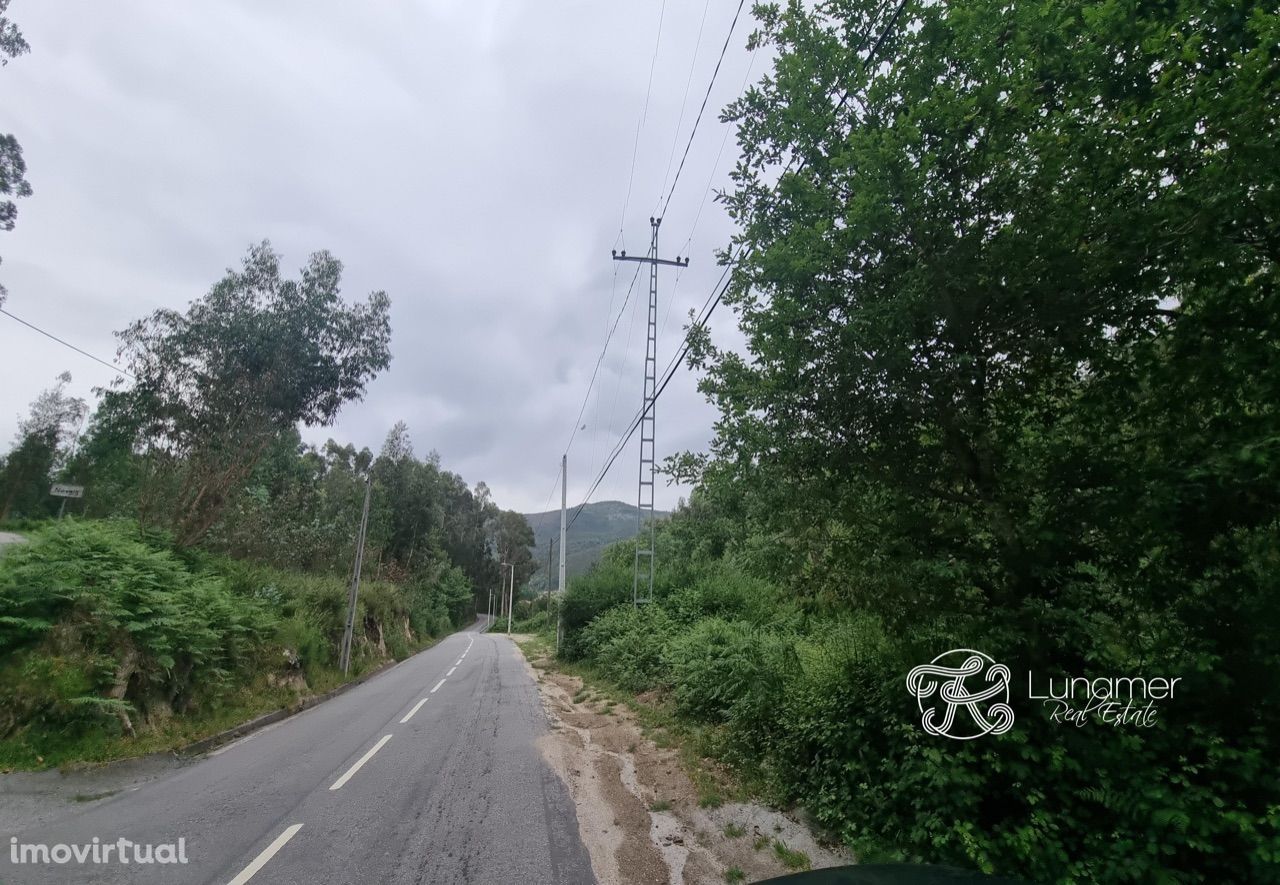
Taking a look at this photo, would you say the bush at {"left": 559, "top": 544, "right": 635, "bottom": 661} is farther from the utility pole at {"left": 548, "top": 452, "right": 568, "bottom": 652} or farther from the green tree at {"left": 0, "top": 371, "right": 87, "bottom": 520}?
the green tree at {"left": 0, "top": 371, "right": 87, "bottom": 520}

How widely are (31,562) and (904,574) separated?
12.3m

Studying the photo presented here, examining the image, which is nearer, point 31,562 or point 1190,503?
point 1190,503

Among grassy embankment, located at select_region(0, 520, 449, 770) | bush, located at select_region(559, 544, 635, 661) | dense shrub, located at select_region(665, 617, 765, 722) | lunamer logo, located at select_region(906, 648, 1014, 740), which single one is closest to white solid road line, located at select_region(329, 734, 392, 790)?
grassy embankment, located at select_region(0, 520, 449, 770)

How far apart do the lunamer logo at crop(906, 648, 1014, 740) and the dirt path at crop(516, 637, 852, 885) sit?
1.37 m

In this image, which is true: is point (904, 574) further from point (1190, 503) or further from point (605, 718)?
point (605, 718)

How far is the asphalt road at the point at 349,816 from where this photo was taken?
4.39 m

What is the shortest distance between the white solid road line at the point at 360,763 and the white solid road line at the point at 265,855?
4.61 feet

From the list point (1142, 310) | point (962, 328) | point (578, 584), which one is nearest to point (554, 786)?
point (962, 328)

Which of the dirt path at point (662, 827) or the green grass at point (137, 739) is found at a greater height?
the green grass at point (137, 739)

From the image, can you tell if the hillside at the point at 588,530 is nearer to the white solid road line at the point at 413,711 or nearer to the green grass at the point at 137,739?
the white solid road line at the point at 413,711

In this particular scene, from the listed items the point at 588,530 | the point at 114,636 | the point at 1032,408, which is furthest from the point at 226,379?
the point at 588,530

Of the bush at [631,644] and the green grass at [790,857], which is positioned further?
the bush at [631,644]

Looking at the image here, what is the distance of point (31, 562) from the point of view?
8820 mm

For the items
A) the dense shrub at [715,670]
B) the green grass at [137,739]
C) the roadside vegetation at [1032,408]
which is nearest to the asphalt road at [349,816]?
the green grass at [137,739]
